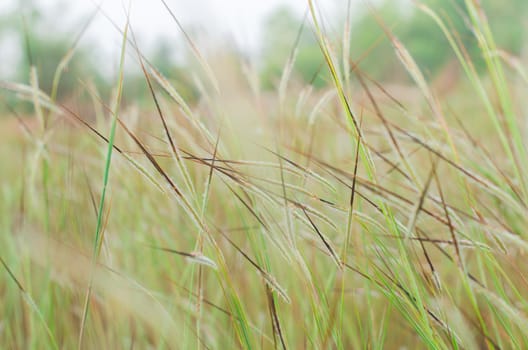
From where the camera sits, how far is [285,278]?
0.75m

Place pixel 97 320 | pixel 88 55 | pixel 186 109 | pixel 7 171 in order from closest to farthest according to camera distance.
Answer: pixel 186 109, pixel 97 320, pixel 7 171, pixel 88 55

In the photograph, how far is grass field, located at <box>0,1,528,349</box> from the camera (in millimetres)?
394

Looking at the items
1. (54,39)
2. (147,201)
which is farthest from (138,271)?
(54,39)

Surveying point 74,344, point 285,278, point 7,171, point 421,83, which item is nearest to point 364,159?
point 421,83

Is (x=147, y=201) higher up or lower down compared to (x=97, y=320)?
higher up

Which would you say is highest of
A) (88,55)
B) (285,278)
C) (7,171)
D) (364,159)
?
(88,55)

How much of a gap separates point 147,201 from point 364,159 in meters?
0.50

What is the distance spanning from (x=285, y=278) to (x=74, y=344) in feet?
1.04

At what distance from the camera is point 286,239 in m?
0.44

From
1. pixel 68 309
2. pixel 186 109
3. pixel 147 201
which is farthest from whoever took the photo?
pixel 147 201

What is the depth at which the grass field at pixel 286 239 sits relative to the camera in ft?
1.29

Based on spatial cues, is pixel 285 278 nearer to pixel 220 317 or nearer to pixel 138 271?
pixel 220 317

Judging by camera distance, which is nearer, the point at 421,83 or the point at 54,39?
the point at 421,83

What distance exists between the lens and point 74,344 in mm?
653
